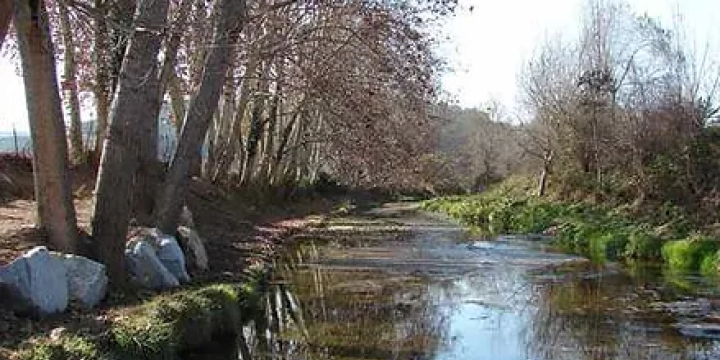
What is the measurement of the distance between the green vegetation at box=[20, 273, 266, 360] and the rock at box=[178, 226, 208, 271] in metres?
1.47

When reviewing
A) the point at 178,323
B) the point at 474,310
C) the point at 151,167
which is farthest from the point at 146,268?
the point at 151,167

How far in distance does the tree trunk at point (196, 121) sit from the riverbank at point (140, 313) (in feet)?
4.24

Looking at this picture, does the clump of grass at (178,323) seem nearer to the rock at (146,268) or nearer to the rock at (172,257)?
the rock at (146,268)

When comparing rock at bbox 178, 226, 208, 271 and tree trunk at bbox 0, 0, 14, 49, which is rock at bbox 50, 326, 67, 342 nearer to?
tree trunk at bbox 0, 0, 14, 49

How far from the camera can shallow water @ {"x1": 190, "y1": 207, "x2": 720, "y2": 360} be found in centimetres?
1311

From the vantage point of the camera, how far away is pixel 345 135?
29.8 metres

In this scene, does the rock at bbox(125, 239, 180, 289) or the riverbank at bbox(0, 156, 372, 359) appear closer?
the riverbank at bbox(0, 156, 372, 359)

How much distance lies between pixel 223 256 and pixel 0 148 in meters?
13.7

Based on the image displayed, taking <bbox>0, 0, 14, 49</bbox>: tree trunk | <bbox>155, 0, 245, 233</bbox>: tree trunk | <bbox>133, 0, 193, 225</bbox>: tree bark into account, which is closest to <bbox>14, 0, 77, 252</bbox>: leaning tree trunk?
<bbox>155, 0, 245, 233</bbox>: tree trunk

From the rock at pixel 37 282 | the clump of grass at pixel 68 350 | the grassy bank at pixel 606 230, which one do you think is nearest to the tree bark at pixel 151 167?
the rock at pixel 37 282

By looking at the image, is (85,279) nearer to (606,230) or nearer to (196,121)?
A: (196,121)

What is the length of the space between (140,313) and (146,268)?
2.82m

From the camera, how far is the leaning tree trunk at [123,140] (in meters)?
13.1

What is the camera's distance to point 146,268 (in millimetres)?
13844
